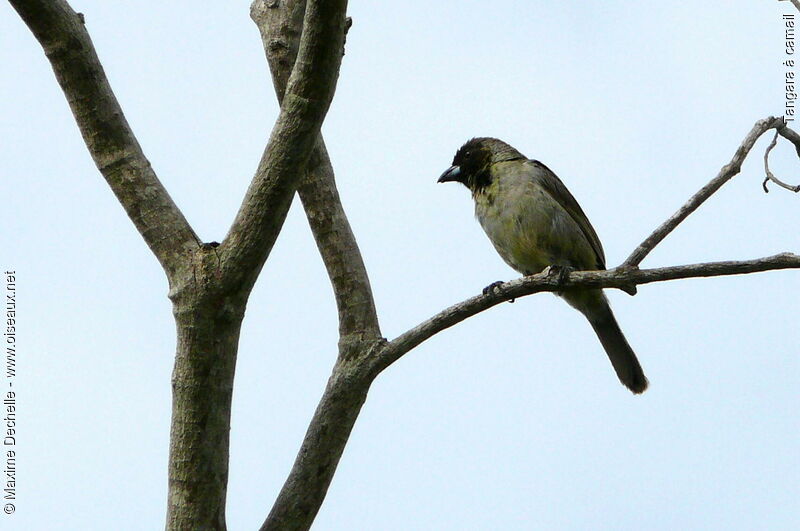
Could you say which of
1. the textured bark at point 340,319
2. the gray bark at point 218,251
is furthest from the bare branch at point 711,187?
the textured bark at point 340,319

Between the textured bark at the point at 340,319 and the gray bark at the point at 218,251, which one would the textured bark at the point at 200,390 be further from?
the textured bark at the point at 340,319

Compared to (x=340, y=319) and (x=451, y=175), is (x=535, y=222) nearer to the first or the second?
(x=451, y=175)

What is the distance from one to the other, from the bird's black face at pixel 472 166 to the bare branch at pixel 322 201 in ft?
5.61

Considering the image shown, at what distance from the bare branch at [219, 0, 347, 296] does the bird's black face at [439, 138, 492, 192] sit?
290 centimetres

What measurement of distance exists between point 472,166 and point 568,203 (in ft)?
2.27

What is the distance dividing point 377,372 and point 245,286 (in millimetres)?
860

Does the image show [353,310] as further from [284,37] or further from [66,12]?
[66,12]

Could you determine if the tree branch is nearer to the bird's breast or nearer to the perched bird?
the perched bird

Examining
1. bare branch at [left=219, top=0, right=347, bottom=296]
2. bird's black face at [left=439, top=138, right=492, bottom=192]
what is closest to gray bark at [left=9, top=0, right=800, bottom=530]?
bare branch at [left=219, top=0, right=347, bottom=296]

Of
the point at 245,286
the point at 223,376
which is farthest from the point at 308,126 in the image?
the point at 223,376

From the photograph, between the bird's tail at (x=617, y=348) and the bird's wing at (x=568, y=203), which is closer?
the bird's wing at (x=568, y=203)

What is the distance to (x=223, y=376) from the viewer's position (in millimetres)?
3371

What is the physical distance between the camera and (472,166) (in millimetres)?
6262

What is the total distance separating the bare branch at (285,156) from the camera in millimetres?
3064
